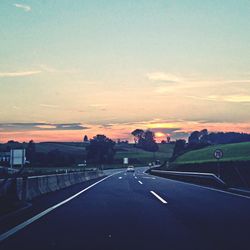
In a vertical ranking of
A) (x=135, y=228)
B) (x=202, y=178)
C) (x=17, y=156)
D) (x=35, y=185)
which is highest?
(x=17, y=156)

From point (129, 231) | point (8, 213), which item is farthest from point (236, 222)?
point (8, 213)

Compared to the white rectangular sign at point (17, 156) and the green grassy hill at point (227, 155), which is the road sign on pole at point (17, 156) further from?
the green grassy hill at point (227, 155)

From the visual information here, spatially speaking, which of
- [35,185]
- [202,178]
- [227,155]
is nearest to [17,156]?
[35,185]

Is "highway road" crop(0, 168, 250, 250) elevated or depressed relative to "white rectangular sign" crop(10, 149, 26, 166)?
depressed

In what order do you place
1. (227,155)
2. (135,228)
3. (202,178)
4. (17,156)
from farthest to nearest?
(227,155) < (202,178) < (17,156) < (135,228)

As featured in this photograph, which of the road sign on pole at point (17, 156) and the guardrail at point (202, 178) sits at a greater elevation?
the road sign on pole at point (17, 156)

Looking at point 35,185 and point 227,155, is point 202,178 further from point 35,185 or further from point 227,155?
point 227,155

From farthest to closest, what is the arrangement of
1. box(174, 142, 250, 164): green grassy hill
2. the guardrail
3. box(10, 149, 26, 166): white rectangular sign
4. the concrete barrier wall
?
box(174, 142, 250, 164): green grassy hill, the guardrail, box(10, 149, 26, 166): white rectangular sign, the concrete barrier wall

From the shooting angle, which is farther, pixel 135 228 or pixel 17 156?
pixel 17 156

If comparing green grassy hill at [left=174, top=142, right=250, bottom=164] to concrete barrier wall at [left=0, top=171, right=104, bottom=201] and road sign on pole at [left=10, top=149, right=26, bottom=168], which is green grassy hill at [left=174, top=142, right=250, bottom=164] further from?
road sign on pole at [left=10, top=149, right=26, bottom=168]

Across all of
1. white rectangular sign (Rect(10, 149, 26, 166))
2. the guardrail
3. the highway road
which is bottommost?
the guardrail

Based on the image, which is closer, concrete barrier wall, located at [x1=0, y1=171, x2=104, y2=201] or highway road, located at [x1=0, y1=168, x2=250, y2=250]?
highway road, located at [x1=0, y1=168, x2=250, y2=250]

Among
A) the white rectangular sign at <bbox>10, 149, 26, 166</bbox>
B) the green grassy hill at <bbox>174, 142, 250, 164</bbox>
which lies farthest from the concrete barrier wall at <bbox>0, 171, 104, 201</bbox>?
the green grassy hill at <bbox>174, 142, 250, 164</bbox>

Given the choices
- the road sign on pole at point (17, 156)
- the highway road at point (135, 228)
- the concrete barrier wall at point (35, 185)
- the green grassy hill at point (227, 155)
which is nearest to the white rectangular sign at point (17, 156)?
the road sign on pole at point (17, 156)
